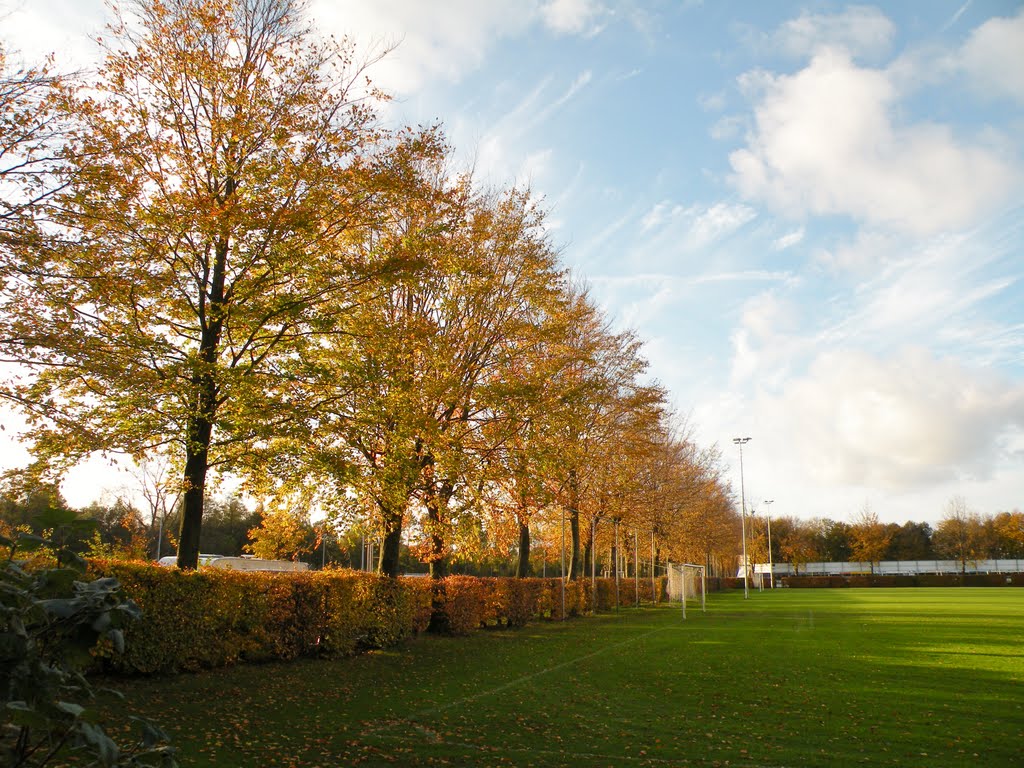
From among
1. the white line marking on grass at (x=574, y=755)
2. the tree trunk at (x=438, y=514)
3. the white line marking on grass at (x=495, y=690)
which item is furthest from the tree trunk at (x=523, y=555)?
the white line marking on grass at (x=574, y=755)

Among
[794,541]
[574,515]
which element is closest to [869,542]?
[794,541]

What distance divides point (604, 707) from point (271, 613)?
6404 mm

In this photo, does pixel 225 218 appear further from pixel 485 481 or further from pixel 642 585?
pixel 642 585

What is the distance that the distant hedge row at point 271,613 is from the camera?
34.5 feet

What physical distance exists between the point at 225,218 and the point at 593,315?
19992 millimetres

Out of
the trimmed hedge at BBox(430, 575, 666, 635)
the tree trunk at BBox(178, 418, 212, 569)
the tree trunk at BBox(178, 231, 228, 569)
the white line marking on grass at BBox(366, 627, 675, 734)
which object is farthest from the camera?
the trimmed hedge at BBox(430, 575, 666, 635)

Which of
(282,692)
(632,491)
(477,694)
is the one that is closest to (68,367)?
(282,692)

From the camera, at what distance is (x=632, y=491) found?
105 feet

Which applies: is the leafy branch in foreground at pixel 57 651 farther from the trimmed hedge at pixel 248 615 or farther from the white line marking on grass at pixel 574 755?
the trimmed hedge at pixel 248 615

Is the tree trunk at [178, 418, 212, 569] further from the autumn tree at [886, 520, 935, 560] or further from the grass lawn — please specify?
the autumn tree at [886, 520, 935, 560]

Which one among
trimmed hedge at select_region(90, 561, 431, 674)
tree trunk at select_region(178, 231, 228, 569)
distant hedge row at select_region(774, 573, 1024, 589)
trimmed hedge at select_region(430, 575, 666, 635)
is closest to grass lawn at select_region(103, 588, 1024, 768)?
trimmed hedge at select_region(90, 561, 431, 674)

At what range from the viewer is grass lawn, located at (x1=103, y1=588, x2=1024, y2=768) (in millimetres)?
7766

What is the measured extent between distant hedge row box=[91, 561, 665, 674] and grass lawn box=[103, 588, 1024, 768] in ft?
1.32

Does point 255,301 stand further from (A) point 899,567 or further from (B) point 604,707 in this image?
(A) point 899,567
